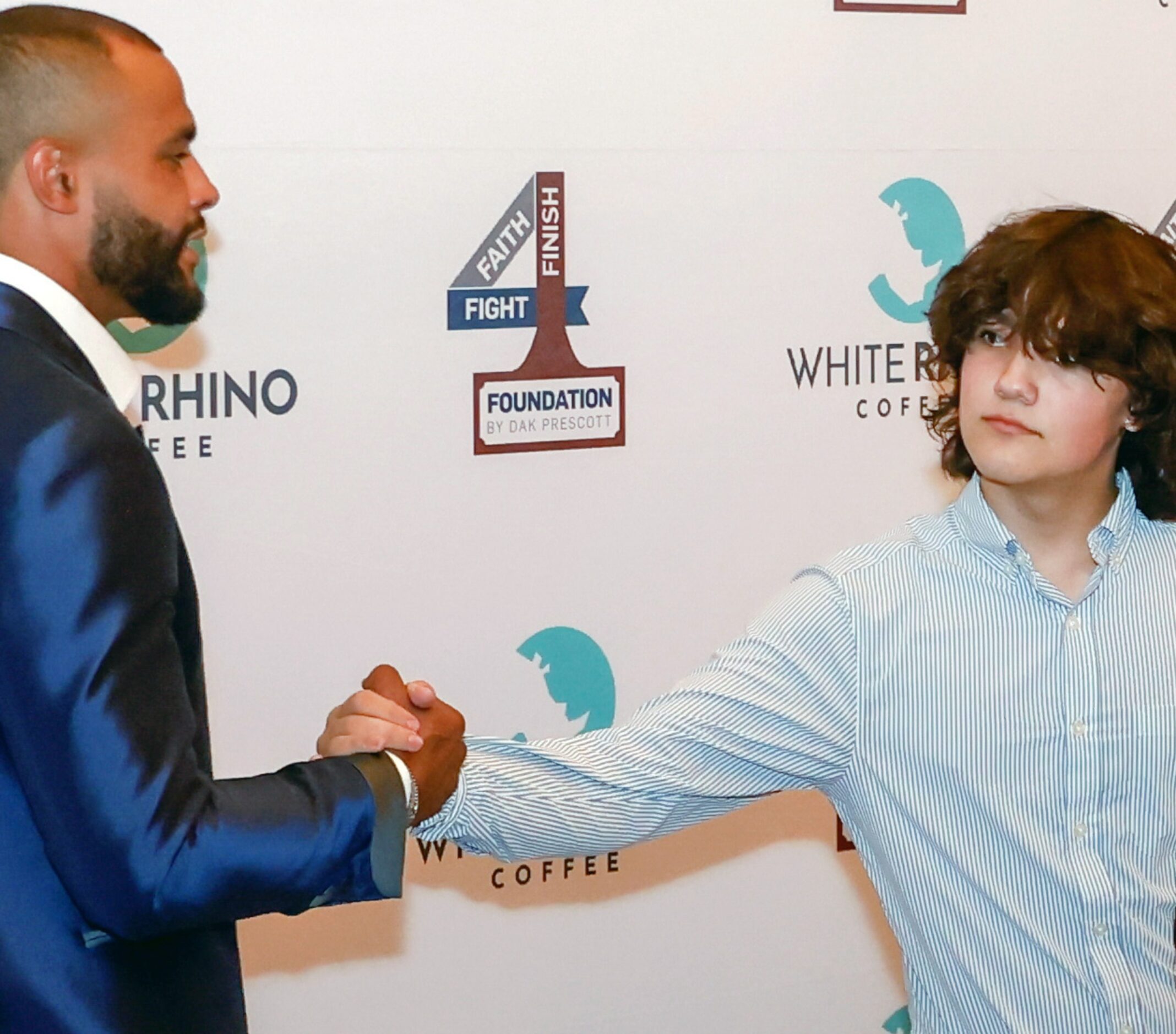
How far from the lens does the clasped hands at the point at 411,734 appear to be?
5.08 feet

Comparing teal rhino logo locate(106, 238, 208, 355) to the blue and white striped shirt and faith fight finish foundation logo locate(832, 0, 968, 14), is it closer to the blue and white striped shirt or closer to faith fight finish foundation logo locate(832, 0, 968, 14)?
the blue and white striped shirt

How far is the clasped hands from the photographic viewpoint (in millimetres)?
1547

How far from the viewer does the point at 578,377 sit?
2518 millimetres

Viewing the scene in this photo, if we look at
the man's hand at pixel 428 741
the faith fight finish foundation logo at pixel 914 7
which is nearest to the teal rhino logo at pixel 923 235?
the faith fight finish foundation logo at pixel 914 7

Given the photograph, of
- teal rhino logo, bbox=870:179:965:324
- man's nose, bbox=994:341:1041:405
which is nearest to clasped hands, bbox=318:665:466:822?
man's nose, bbox=994:341:1041:405

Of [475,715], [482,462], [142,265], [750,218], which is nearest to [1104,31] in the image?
[750,218]

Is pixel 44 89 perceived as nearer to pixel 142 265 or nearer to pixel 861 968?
pixel 142 265

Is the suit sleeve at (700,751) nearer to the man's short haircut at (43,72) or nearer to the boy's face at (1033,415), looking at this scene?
the boy's face at (1033,415)

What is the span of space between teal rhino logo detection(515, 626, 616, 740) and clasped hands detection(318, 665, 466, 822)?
2.84 feet

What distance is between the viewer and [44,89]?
4.85ft

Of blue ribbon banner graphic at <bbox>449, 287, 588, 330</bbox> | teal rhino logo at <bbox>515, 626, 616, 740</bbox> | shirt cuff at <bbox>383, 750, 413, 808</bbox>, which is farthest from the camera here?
teal rhino logo at <bbox>515, 626, 616, 740</bbox>

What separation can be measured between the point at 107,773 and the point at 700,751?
24.7 inches

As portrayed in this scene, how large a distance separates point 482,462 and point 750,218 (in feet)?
1.89

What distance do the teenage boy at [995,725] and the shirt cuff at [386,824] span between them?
142mm
